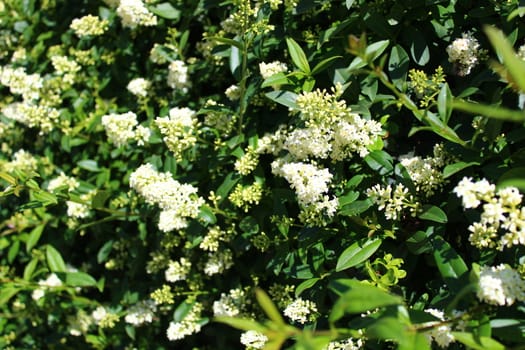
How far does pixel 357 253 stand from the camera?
2.27 m

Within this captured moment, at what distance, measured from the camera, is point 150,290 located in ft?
10.9

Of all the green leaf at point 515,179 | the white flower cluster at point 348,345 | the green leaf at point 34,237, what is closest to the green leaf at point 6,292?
the green leaf at point 34,237

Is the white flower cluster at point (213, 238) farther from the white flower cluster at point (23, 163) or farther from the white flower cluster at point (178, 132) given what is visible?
the white flower cluster at point (23, 163)

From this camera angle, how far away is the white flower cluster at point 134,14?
10.2 ft

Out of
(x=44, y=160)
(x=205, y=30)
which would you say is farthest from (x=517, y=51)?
(x=44, y=160)

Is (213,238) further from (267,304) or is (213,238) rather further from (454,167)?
(267,304)

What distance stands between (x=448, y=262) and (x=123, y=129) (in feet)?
5.45

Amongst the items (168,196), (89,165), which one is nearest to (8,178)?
(168,196)

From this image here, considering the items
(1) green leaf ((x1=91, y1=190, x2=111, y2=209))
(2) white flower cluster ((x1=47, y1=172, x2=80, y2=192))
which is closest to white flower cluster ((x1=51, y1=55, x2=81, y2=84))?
(2) white flower cluster ((x1=47, y1=172, x2=80, y2=192))

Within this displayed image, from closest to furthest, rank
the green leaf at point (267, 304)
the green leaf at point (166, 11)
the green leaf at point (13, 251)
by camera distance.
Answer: the green leaf at point (267, 304) < the green leaf at point (166, 11) < the green leaf at point (13, 251)

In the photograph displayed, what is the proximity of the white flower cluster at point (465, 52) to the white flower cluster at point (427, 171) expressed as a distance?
348 mm

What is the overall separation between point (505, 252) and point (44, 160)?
2676mm

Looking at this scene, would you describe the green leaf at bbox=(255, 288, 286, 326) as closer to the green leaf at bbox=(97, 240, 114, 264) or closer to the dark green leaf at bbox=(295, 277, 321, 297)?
the dark green leaf at bbox=(295, 277, 321, 297)

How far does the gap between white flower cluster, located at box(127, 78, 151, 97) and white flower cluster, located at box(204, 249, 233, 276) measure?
0.97 m
